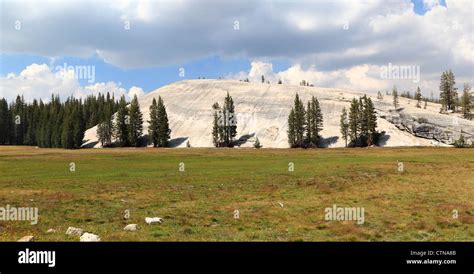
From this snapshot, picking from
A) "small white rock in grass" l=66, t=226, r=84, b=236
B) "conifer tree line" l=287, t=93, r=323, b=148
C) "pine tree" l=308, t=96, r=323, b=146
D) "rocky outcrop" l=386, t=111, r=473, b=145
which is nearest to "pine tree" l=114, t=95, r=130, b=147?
"conifer tree line" l=287, t=93, r=323, b=148

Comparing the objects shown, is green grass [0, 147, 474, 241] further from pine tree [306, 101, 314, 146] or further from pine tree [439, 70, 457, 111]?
pine tree [439, 70, 457, 111]

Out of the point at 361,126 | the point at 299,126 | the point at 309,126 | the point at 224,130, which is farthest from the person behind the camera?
the point at 224,130

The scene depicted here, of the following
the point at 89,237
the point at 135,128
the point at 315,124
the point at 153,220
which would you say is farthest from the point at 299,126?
the point at 89,237

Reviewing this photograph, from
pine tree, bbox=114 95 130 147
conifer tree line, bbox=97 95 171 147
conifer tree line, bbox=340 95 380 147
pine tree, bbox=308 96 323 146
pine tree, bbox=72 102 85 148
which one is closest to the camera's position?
conifer tree line, bbox=340 95 380 147

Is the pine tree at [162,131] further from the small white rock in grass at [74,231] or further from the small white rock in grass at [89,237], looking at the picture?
the small white rock in grass at [89,237]

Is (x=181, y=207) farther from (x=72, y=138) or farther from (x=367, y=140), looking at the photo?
(x=72, y=138)

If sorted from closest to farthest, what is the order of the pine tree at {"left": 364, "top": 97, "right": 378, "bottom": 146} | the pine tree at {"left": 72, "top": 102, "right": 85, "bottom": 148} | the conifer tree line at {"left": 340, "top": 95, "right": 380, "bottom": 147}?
the pine tree at {"left": 364, "top": 97, "right": 378, "bottom": 146}, the conifer tree line at {"left": 340, "top": 95, "right": 380, "bottom": 147}, the pine tree at {"left": 72, "top": 102, "right": 85, "bottom": 148}

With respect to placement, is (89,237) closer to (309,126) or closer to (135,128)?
(309,126)

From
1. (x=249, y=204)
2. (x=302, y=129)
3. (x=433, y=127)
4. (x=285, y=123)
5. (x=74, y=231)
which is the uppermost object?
(x=285, y=123)

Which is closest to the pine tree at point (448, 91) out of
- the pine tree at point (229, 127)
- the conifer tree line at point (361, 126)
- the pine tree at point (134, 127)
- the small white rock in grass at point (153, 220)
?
the conifer tree line at point (361, 126)

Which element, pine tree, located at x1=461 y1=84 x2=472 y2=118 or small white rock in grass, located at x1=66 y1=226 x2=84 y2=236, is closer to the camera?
small white rock in grass, located at x1=66 y1=226 x2=84 y2=236
